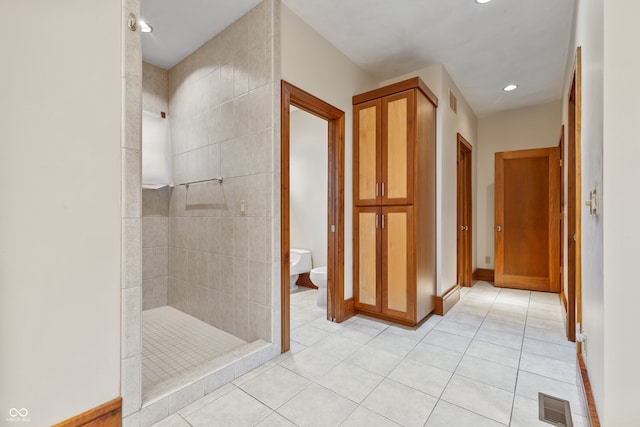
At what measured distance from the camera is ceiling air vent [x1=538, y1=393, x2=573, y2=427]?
1.49m

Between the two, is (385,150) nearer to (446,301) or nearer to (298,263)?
(446,301)

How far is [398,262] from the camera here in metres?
2.75

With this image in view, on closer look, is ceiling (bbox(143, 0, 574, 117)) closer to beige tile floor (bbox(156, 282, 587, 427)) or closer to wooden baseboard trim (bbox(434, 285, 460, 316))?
wooden baseboard trim (bbox(434, 285, 460, 316))

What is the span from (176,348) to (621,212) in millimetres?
2780

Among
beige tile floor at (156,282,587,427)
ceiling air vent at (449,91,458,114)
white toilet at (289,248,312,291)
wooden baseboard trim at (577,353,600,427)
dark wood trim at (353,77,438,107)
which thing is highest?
ceiling air vent at (449,91,458,114)

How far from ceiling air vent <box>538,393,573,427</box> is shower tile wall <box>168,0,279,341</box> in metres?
1.67

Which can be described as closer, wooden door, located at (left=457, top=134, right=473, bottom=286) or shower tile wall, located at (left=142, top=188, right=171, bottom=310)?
shower tile wall, located at (left=142, top=188, right=171, bottom=310)

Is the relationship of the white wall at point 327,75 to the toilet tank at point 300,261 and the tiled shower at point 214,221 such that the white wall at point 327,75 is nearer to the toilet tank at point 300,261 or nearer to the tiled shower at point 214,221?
the tiled shower at point 214,221

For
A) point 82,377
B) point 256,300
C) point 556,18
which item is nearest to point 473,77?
point 556,18

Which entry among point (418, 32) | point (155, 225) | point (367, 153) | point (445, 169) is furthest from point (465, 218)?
point (155, 225)

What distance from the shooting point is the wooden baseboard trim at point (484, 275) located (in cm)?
482

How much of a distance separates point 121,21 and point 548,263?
5.16 meters

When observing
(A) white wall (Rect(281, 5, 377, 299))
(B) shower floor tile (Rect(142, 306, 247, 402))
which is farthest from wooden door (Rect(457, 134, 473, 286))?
(B) shower floor tile (Rect(142, 306, 247, 402))

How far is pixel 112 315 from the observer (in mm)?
1355
